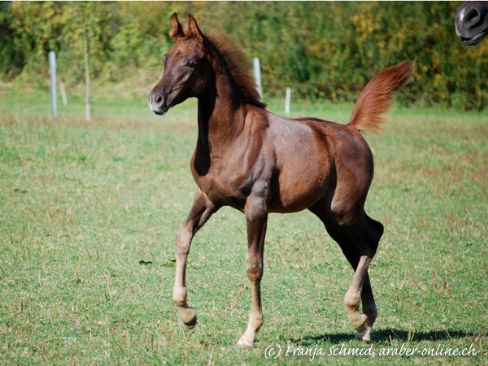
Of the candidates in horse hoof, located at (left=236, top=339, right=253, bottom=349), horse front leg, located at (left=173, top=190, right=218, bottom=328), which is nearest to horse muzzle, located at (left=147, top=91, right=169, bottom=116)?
horse front leg, located at (left=173, top=190, right=218, bottom=328)

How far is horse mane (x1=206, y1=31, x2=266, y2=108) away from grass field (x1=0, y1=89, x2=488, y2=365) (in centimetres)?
200

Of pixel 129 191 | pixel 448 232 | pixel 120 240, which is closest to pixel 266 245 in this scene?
pixel 120 240

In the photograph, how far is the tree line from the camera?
106 feet

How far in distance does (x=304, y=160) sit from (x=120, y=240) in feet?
14.9

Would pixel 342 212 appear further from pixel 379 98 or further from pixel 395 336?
pixel 379 98

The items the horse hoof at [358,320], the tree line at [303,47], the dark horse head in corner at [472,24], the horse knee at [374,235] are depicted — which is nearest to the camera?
the dark horse head in corner at [472,24]

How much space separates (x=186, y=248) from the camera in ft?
21.6

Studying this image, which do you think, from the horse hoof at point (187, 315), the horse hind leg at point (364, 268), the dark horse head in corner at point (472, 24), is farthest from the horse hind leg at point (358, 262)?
the dark horse head in corner at point (472, 24)

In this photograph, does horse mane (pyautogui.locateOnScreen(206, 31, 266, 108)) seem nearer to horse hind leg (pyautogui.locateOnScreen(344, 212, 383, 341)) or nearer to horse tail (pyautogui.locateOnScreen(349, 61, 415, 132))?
horse tail (pyautogui.locateOnScreen(349, 61, 415, 132))

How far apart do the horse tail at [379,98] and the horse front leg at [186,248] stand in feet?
6.07

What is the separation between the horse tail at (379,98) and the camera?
7734 mm

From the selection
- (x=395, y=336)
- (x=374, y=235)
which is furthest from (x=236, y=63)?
(x=395, y=336)

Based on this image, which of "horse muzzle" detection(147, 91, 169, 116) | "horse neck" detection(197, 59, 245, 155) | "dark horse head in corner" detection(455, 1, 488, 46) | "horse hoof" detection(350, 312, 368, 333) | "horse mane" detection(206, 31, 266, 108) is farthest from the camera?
"horse hoof" detection(350, 312, 368, 333)

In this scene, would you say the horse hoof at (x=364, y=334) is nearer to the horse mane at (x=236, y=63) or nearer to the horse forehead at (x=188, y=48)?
the horse mane at (x=236, y=63)
